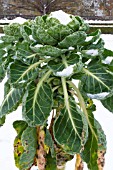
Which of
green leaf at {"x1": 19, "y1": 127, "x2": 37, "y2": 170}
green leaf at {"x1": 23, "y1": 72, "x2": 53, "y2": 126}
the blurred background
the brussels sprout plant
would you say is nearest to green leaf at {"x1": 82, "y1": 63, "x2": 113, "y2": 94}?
the brussels sprout plant

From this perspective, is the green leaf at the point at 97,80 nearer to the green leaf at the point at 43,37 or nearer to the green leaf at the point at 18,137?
the green leaf at the point at 43,37

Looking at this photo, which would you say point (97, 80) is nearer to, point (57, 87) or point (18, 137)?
point (57, 87)

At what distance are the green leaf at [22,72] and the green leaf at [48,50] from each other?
0.07 meters

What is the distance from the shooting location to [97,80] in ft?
3.67

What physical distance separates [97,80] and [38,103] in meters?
0.17

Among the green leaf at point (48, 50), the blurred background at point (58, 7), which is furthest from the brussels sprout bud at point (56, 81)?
the blurred background at point (58, 7)

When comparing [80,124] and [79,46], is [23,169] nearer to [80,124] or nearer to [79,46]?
[80,124]

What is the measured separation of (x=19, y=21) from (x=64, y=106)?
36cm

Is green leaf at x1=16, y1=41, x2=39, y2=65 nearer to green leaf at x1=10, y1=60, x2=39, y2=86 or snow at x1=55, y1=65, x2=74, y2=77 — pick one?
green leaf at x1=10, y1=60, x2=39, y2=86

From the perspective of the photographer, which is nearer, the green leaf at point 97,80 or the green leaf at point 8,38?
the green leaf at point 97,80

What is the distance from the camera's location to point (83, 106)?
1.17 meters

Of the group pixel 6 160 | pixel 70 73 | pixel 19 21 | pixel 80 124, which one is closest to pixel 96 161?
pixel 80 124

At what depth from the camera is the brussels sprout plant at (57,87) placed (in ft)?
3.55

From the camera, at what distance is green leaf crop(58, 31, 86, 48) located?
1048mm
